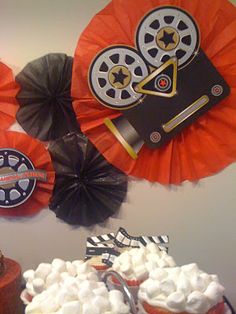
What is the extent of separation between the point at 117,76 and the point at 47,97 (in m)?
0.27

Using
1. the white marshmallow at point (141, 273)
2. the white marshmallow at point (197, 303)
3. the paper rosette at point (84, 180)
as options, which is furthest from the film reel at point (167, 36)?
the white marshmallow at point (197, 303)

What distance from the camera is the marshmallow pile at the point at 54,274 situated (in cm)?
96

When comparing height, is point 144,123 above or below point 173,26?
below

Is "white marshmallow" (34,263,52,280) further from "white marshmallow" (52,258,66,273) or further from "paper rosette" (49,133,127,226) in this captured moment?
"paper rosette" (49,133,127,226)

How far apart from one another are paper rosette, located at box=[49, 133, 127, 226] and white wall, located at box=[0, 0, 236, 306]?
0.06m

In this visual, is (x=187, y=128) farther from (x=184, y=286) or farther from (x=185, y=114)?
(x=184, y=286)

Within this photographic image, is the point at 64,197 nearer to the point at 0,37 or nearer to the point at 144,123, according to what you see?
the point at 144,123

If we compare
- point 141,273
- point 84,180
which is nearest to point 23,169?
point 84,180

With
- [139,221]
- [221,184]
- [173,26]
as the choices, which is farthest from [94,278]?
[173,26]

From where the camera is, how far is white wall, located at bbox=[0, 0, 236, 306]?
1.48m

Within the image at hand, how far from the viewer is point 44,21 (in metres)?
1.49

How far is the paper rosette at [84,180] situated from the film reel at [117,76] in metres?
0.18

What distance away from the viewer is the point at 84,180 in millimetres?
1490

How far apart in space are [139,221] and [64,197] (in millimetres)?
296
